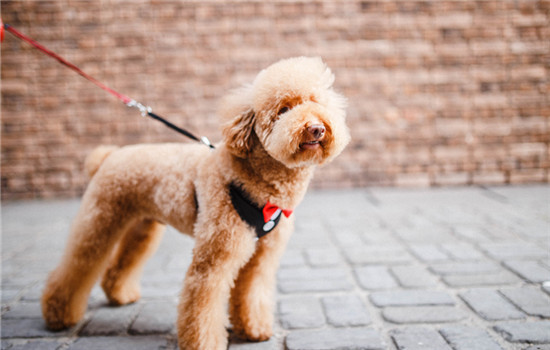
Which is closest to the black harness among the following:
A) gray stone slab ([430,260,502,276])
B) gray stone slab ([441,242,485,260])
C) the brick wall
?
gray stone slab ([430,260,502,276])

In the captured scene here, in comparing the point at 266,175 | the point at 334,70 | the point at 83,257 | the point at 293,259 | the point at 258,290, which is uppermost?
the point at 334,70

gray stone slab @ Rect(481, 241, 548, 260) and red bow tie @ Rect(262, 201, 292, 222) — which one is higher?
red bow tie @ Rect(262, 201, 292, 222)

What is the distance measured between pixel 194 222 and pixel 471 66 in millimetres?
4785

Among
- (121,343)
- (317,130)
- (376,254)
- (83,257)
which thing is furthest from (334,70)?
(121,343)

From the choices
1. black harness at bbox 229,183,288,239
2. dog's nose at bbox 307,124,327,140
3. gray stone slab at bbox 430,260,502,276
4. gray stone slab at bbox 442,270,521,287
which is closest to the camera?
dog's nose at bbox 307,124,327,140

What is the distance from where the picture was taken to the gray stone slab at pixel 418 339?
6.31 ft

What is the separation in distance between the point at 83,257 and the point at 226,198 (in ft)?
3.08

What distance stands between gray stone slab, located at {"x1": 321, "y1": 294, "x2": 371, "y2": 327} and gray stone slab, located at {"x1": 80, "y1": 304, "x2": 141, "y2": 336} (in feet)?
3.73

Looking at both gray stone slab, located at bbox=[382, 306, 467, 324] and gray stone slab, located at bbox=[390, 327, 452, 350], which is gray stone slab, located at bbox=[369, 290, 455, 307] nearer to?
gray stone slab, located at bbox=[382, 306, 467, 324]

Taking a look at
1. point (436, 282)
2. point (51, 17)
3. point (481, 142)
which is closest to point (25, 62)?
point (51, 17)

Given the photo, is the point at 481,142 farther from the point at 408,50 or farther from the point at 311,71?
the point at 311,71

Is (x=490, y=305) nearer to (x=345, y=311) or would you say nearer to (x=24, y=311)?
(x=345, y=311)

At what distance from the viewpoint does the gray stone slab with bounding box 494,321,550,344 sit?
76.4 inches

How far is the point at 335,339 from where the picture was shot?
79.3 inches
